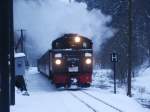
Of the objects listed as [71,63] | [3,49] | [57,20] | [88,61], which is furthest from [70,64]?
[3,49]

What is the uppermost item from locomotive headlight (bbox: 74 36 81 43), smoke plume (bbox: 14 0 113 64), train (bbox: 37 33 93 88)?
smoke plume (bbox: 14 0 113 64)

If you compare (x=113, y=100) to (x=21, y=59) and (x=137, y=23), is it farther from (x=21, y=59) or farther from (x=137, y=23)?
(x=137, y=23)

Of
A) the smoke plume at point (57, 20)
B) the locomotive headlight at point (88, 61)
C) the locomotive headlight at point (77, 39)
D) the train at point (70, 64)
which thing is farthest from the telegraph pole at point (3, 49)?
the smoke plume at point (57, 20)

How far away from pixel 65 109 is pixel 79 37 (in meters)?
11.3

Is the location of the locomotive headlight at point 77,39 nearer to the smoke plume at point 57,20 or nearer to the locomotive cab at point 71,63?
the locomotive cab at point 71,63

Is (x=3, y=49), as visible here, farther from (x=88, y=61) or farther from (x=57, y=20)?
(x=57, y=20)

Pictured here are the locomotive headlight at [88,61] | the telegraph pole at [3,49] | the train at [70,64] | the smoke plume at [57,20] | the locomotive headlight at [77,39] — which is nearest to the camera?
the telegraph pole at [3,49]

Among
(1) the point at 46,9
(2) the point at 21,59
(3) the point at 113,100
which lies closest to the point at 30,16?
(1) the point at 46,9

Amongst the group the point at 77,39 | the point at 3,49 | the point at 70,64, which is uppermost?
the point at 77,39

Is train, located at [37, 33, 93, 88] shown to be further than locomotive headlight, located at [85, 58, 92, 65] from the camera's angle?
No

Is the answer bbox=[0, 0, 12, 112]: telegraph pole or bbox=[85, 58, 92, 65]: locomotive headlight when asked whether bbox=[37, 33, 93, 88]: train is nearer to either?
bbox=[85, 58, 92, 65]: locomotive headlight

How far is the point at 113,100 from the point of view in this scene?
65.8 ft

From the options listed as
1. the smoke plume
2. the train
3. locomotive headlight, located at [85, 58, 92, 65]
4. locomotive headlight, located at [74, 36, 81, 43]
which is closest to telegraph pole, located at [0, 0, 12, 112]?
the train

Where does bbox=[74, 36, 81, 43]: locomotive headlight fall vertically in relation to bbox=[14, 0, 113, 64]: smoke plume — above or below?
below
